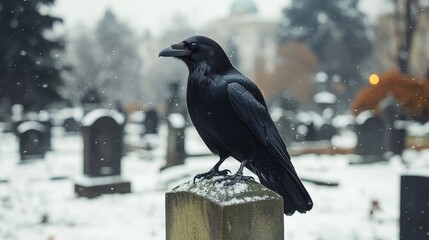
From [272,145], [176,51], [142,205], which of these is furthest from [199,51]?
[142,205]

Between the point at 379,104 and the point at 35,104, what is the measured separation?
14.2m

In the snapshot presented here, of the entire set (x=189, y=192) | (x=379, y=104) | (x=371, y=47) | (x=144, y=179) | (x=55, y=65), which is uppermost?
(x=371, y=47)

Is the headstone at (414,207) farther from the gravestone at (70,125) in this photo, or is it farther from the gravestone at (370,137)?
the gravestone at (70,125)

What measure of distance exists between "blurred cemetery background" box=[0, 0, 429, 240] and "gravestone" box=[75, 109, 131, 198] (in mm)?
25

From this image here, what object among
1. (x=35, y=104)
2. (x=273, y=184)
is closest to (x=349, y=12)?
(x=35, y=104)

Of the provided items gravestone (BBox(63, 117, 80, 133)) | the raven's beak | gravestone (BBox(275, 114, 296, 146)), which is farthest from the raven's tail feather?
gravestone (BBox(63, 117, 80, 133))

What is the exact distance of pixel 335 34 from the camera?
3928 cm

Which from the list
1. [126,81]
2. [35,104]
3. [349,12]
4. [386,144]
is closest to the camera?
[386,144]

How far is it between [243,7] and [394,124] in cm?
5433

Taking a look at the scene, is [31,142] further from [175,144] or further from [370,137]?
[370,137]

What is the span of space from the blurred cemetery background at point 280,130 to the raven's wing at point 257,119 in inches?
129

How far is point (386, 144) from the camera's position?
49.9 feet

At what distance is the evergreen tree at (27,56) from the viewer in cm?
1994

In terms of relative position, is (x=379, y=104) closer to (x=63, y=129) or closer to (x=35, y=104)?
(x=35, y=104)
